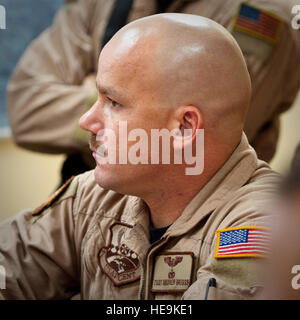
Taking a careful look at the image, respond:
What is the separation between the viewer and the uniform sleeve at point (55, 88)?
6.60ft

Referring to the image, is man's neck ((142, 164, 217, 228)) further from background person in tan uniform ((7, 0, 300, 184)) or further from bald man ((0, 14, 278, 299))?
background person in tan uniform ((7, 0, 300, 184))

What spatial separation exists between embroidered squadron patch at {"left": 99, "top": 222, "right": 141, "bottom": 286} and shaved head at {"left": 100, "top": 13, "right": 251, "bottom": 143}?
0.86ft

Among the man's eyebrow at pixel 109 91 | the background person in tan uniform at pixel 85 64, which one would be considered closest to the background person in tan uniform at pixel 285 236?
the man's eyebrow at pixel 109 91

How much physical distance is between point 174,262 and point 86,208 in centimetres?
25

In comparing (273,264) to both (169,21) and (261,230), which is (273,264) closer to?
(261,230)

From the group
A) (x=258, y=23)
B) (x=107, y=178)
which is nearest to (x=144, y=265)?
(x=107, y=178)

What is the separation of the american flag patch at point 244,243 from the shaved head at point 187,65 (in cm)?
18

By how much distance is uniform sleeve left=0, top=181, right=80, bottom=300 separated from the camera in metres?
1.22

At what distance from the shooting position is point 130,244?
1142mm

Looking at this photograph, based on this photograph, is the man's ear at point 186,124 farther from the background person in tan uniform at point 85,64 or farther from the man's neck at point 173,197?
the background person in tan uniform at point 85,64

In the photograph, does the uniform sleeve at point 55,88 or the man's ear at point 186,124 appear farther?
the uniform sleeve at point 55,88

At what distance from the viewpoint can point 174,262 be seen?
1076 millimetres

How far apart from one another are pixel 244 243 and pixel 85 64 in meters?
1.23
